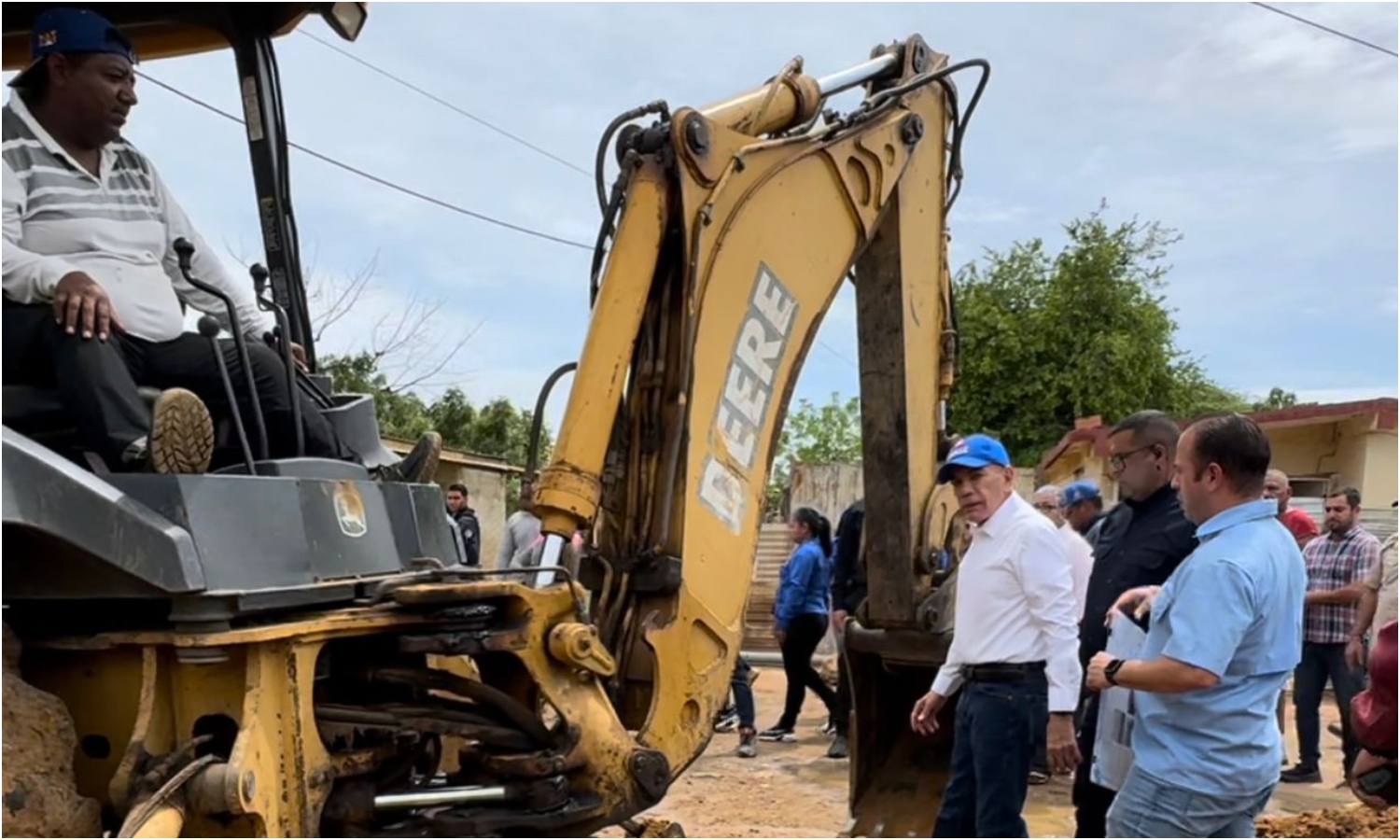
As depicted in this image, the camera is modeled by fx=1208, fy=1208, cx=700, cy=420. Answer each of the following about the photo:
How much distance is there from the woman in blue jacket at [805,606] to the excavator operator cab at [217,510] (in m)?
4.93

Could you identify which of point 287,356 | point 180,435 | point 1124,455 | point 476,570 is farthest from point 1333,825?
point 180,435

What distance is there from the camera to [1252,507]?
121 inches

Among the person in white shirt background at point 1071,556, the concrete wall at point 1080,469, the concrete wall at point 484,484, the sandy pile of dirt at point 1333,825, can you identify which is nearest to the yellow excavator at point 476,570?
the person in white shirt background at point 1071,556

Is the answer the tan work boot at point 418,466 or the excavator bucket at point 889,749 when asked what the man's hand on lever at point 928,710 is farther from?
the tan work boot at point 418,466

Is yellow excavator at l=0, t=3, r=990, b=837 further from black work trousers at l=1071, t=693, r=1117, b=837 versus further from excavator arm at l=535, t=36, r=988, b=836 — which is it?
black work trousers at l=1071, t=693, r=1117, b=837

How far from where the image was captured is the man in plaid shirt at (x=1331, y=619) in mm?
7141

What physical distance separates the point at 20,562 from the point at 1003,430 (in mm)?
23813

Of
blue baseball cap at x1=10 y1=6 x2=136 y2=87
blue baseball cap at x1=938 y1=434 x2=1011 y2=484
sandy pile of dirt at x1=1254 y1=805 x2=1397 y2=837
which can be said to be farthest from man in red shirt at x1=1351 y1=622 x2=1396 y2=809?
blue baseball cap at x1=10 y1=6 x2=136 y2=87

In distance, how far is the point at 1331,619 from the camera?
7.29 m

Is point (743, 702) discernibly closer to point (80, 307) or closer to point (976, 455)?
point (976, 455)

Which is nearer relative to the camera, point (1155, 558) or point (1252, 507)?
point (1252, 507)

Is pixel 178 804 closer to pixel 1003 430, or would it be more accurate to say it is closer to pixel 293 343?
pixel 293 343

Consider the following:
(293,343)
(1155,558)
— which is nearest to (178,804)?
(293,343)

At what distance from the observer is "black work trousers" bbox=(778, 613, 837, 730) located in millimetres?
8227
